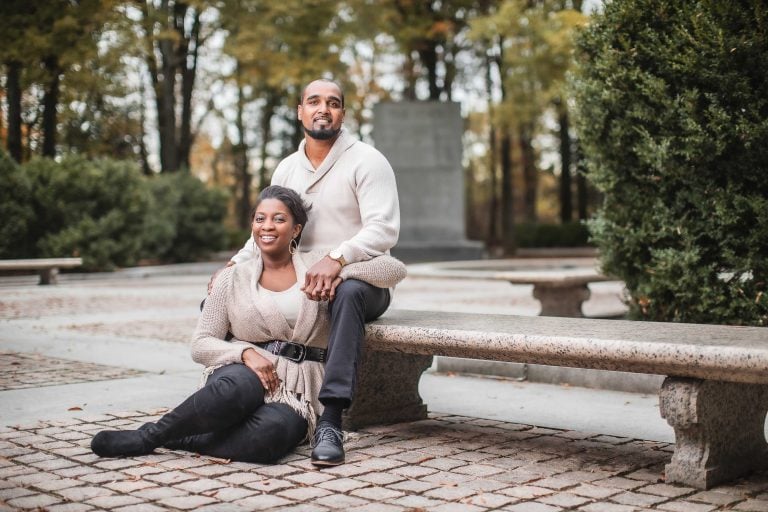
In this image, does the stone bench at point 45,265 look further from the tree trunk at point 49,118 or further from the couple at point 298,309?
the couple at point 298,309

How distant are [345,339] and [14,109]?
66.0 ft

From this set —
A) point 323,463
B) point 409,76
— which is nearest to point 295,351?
point 323,463

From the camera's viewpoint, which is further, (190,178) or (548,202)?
(548,202)

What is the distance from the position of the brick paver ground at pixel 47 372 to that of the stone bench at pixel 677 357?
2836 mm

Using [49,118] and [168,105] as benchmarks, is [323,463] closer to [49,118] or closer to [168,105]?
[49,118]

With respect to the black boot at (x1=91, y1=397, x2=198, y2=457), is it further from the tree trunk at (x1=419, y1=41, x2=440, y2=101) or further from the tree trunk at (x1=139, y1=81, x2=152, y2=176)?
the tree trunk at (x1=139, y1=81, x2=152, y2=176)

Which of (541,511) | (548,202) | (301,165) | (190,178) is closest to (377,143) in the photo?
(190,178)

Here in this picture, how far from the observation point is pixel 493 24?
22.9 meters

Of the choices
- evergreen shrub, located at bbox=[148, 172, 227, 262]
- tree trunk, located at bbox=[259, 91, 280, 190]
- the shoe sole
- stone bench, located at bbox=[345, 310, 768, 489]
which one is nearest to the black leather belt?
stone bench, located at bbox=[345, 310, 768, 489]

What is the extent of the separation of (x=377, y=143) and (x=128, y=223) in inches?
256

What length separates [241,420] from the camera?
4.18m

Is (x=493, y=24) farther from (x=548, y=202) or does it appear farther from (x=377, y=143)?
(x=548, y=202)

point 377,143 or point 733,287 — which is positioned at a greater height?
point 377,143

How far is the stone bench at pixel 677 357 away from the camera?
348 centimetres
